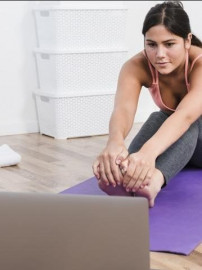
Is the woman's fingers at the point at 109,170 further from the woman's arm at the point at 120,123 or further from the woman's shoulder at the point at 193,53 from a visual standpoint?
the woman's shoulder at the point at 193,53

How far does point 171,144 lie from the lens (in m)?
1.67

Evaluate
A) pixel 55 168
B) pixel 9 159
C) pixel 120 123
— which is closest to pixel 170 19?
pixel 120 123

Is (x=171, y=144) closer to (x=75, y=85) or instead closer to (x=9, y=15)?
(x=75, y=85)

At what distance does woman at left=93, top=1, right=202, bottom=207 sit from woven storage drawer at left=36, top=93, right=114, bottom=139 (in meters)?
0.99

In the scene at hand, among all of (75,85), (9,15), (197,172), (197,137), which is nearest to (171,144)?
(197,137)

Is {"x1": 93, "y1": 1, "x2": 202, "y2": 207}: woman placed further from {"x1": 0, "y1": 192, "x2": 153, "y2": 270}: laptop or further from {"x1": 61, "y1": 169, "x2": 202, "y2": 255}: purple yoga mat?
{"x1": 0, "y1": 192, "x2": 153, "y2": 270}: laptop

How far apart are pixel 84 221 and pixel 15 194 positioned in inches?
4.2

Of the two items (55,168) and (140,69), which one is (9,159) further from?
(140,69)

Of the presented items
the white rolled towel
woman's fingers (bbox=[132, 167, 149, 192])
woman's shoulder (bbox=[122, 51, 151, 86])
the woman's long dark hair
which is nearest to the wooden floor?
the white rolled towel

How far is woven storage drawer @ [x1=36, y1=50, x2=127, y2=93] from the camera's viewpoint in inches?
111

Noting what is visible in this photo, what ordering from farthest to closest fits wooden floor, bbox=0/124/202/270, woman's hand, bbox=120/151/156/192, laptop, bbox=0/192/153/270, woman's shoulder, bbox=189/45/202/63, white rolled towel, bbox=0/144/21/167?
white rolled towel, bbox=0/144/21/167 < woman's shoulder, bbox=189/45/202/63 < woman's hand, bbox=120/151/156/192 < wooden floor, bbox=0/124/202/270 < laptop, bbox=0/192/153/270

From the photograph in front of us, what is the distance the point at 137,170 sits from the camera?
1.48 m

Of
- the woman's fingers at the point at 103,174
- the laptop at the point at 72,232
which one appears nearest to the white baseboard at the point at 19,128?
the woman's fingers at the point at 103,174

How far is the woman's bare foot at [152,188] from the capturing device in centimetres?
154
